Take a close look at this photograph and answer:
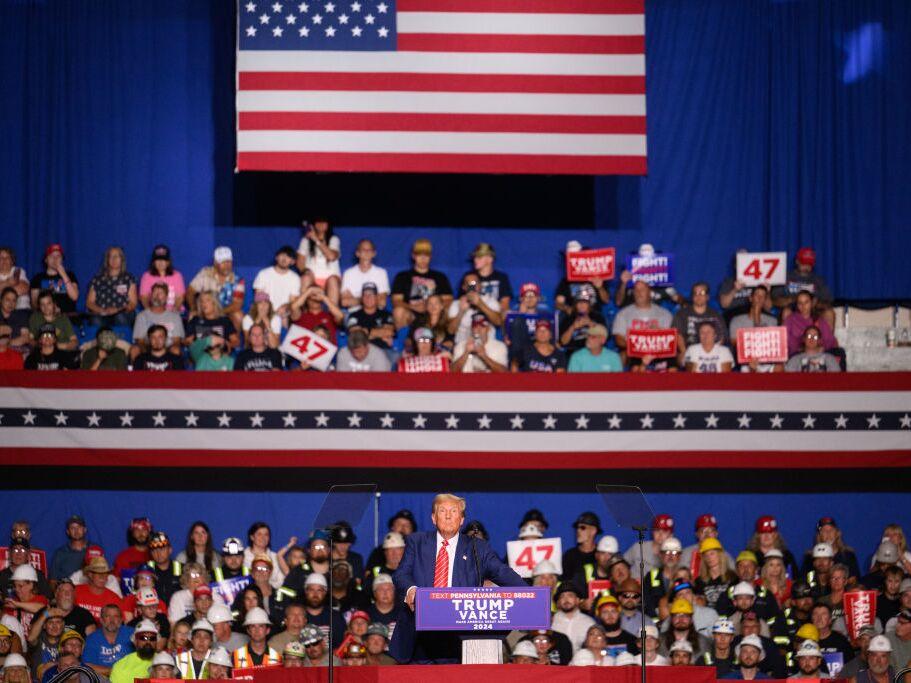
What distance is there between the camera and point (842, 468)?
1470 cm

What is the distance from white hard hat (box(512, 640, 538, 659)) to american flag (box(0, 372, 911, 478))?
2.65m

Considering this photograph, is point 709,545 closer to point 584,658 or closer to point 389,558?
point 584,658

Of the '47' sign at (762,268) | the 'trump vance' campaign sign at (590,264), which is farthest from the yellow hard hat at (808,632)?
the 'trump vance' campaign sign at (590,264)

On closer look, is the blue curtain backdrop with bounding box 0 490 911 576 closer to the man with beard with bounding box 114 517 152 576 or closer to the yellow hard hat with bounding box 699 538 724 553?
the man with beard with bounding box 114 517 152 576

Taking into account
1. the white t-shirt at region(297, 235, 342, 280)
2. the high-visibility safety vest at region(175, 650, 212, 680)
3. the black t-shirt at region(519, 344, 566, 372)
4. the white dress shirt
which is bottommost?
the high-visibility safety vest at region(175, 650, 212, 680)

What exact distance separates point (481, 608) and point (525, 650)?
4.48 meters

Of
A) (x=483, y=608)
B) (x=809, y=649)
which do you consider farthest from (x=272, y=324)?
(x=483, y=608)

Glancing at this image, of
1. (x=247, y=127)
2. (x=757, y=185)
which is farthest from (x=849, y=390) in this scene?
(x=247, y=127)

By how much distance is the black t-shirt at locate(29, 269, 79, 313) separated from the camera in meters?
15.9

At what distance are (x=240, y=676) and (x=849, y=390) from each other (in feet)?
21.9

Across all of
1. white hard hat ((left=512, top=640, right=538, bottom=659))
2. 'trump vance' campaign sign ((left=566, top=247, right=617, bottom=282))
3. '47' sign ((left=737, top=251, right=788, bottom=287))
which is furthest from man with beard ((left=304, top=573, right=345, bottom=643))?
'47' sign ((left=737, top=251, right=788, bottom=287))

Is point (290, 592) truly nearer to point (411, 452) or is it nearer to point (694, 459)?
point (411, 452)

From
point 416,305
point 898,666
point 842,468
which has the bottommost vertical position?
point 898,666

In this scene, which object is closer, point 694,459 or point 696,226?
point 694,459
